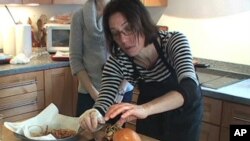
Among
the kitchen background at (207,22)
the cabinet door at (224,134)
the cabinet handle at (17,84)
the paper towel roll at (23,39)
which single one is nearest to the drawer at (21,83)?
the cabinet handle at (17,84)

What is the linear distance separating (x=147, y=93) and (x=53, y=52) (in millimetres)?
1536

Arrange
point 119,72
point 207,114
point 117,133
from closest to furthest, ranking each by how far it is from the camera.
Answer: point 117,133
point 119,72
point 207,114

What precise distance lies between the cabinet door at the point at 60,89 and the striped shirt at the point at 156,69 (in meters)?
1.21

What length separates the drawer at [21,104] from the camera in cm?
232

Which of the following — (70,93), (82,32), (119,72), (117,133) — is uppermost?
(82,32)

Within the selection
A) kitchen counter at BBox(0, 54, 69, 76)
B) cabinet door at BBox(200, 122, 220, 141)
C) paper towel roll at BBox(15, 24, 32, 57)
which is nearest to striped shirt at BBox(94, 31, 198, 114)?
cabinet door at BBox(200, 122, 220, 141)

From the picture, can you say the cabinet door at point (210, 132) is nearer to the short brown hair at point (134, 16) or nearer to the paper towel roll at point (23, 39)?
the short brown hair at point (134, 16)

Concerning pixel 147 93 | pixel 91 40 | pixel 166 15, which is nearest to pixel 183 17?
pixel 166 15

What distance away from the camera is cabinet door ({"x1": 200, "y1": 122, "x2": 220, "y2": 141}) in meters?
2.09

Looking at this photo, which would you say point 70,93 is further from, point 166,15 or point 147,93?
point 147,93

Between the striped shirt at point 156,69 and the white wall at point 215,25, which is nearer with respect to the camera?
the striped shirt at point 156,69

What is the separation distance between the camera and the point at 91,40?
5.92 ft

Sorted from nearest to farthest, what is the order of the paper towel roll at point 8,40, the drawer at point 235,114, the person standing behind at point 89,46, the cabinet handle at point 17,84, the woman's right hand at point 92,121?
the woman's right hand at point 92,121
the person standing behind at point 89,46
the drawer at point 235,114
the cabinet handle at point 17,84
the paper towel roll at point 8,40

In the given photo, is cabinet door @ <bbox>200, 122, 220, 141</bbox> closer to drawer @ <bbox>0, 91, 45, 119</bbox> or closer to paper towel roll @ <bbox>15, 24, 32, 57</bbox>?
drawer @ <bbox>0, 91, 45, 119</bbox>
